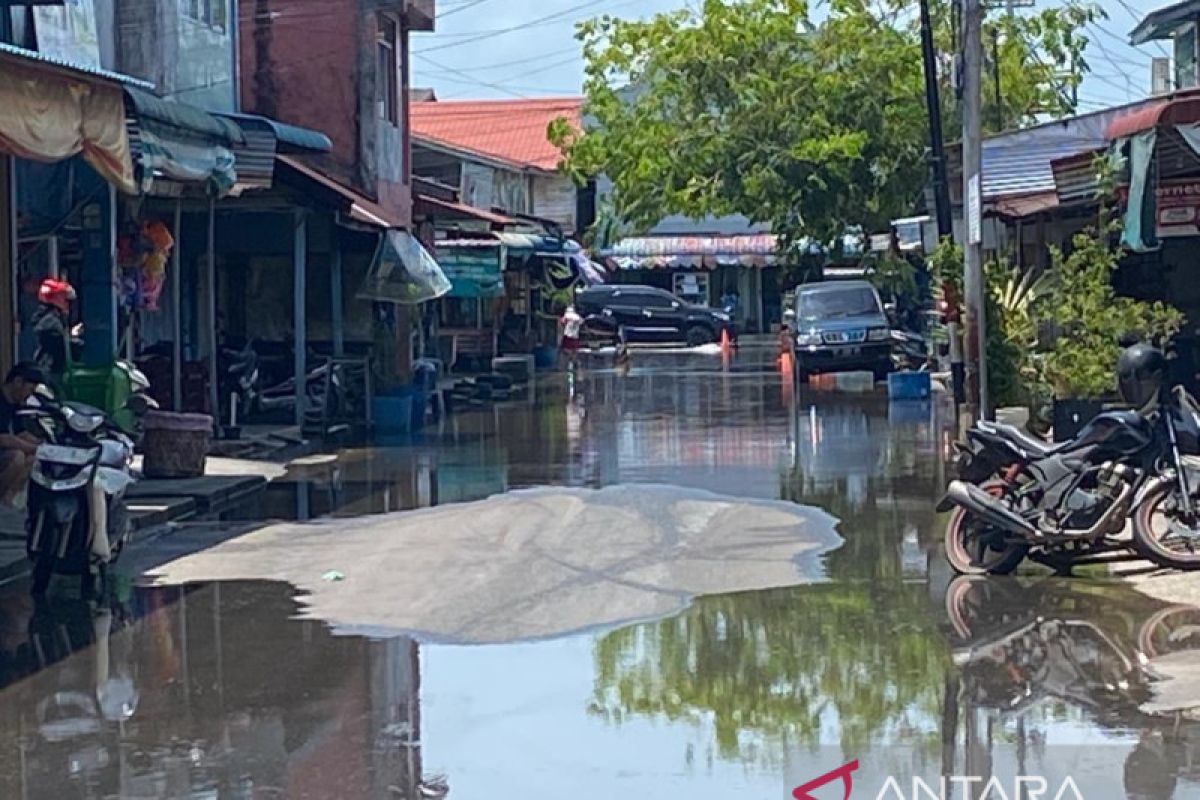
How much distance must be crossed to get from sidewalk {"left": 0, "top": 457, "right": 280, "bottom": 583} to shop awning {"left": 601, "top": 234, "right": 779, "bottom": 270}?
41055mm

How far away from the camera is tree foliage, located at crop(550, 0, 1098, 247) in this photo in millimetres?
47094

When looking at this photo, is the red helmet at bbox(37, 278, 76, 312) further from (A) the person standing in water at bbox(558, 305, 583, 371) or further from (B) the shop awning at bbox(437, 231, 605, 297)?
(A) the person standing in water at bbox(558, 305, 583, 371)

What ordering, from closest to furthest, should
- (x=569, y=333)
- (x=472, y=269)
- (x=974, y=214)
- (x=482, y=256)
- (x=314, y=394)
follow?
(x=974, y=214)
(x=314, y=394)
(x=472, y=269)
(x=482, y=256)
(x=569, y=333)

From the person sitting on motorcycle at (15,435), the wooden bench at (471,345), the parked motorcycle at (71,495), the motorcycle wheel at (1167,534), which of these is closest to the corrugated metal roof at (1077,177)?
the motorcycle wheel at (1167,534)

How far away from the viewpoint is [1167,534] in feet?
42.2

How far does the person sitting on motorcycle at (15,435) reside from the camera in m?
13.7

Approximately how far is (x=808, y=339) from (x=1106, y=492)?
81.0 feet

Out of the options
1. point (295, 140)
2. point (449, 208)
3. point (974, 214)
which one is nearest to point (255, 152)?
point (295, 140)

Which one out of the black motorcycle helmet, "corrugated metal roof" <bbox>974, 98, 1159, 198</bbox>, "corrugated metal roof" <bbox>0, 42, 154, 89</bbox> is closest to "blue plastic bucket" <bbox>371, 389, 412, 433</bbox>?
"corrugated metal roof" <bbox>974, 98, 1159, 198</bbox>

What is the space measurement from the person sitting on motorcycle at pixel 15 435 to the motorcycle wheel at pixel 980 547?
20.6 feet

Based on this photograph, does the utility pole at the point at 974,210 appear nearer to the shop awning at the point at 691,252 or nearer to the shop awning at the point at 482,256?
the shop awning at the point at 482,256

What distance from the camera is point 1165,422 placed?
12.9m

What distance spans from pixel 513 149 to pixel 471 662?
55156 mm

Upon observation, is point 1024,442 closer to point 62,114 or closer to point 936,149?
point 62,114
